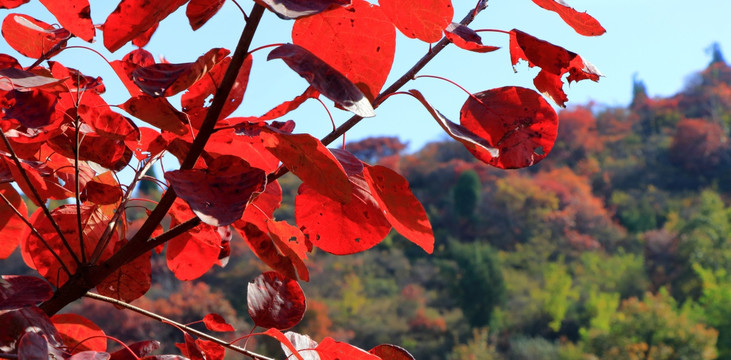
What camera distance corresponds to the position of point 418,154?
1942 centimetres

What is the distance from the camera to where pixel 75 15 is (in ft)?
1.02

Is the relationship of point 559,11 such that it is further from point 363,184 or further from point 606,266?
point 606,266

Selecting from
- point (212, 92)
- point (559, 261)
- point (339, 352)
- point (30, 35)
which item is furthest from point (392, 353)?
point (559, 261)

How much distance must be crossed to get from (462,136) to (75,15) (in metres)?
0.19

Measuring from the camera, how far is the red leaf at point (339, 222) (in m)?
0.31

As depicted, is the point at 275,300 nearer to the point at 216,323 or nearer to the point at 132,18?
the point at 216,323

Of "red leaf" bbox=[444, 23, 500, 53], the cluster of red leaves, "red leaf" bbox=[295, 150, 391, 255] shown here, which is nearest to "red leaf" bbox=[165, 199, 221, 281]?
the cluster of red leaves

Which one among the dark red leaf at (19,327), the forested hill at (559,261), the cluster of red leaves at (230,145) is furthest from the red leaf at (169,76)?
the forested hill at (559,261)

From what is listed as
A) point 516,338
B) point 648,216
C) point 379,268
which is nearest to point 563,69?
point 516,338

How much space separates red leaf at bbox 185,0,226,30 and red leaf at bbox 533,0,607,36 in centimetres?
13

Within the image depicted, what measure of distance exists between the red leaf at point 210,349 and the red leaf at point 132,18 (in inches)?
6.2

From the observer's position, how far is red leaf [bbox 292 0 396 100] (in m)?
0.27

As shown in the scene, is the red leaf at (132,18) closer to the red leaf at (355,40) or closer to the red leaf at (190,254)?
the red leaf at (355,40)

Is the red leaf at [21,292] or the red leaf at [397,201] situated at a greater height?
the red leaf at [397,201]
